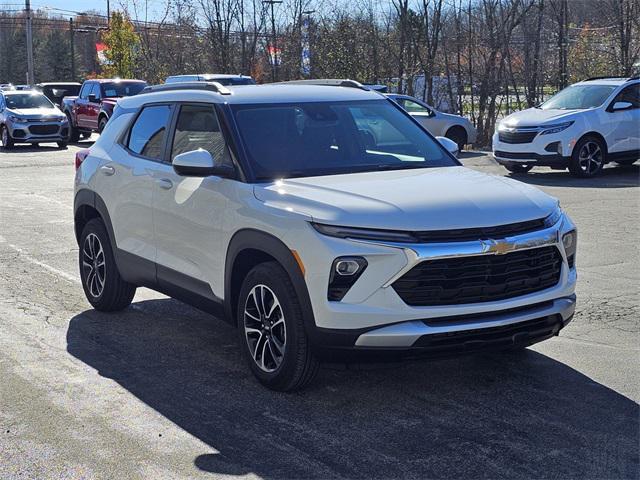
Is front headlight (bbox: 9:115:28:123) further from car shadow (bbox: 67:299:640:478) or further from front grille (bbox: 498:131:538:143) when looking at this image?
car shadow (bbox: 67:299:640:478)

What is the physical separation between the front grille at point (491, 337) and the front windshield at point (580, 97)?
42.5ft

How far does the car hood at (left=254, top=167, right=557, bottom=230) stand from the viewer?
5.22 metres

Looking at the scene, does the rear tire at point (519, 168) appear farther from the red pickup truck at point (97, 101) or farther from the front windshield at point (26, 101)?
the front windshield at point (26, 101)

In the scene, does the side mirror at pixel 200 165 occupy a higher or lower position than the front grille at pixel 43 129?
lower

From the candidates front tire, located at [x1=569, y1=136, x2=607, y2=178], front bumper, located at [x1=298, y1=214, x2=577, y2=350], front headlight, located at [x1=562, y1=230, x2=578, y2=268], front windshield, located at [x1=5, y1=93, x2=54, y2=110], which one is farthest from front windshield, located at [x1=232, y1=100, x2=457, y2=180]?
front windshield, located at [x1=5, y1=93, x2=54, y2=110]

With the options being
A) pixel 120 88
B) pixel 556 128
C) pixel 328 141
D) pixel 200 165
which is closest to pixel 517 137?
pixel 556 128

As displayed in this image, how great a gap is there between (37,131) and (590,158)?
1615cm

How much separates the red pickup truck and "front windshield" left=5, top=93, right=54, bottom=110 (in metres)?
1.08

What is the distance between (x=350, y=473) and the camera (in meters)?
4.52

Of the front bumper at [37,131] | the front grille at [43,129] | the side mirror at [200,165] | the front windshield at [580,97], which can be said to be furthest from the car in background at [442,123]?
the side mirror at [200,165]

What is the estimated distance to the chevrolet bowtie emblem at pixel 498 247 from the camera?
5.18 metres

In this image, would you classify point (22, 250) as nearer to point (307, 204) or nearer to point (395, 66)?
point (307, 204)

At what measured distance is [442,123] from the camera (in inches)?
917

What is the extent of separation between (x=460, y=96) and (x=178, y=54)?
12.5 metres
